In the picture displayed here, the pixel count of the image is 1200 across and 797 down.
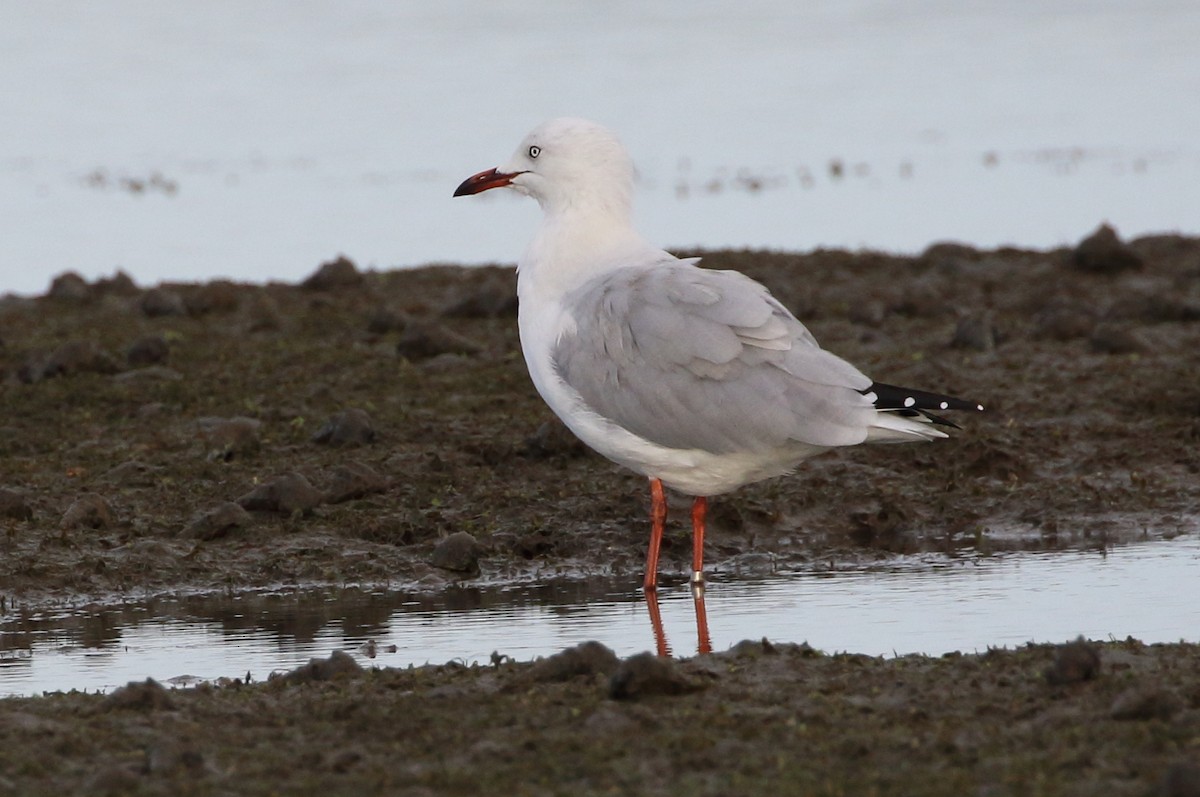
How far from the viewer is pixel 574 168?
8.59 m

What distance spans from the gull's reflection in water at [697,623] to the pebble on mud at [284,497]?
1858 millimetres

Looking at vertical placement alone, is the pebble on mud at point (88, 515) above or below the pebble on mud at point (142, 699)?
above

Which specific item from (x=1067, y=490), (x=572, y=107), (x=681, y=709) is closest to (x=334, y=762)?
(x=681, y=709)

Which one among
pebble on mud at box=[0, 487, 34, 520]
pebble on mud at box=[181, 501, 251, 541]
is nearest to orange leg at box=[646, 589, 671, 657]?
pebble on mud at box=[181, 501, 251, 541]

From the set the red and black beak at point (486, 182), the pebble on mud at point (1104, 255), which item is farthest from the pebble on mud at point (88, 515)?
the pebble on mud at point (1104, 255)

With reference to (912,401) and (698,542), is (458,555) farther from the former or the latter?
(912,401)

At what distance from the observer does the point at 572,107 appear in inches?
1125

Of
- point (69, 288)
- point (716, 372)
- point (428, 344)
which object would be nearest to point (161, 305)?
point (69, 288)

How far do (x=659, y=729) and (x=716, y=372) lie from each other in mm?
2418

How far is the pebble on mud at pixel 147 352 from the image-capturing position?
38.2ft

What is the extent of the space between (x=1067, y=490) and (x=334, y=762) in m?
5.20

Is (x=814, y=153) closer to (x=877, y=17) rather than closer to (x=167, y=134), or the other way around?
(x=167, y=134)

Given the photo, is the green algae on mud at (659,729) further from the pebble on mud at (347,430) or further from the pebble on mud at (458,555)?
the pebble on mud at (347,430)

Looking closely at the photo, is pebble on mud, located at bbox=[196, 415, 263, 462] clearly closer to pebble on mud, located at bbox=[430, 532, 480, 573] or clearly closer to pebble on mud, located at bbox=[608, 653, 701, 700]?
pebble on mud, located at bbox=[430, 532, 480, 573]
